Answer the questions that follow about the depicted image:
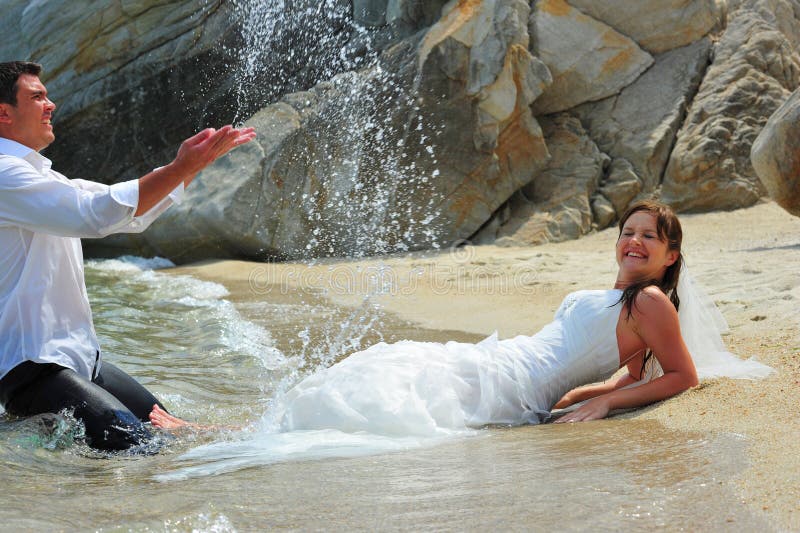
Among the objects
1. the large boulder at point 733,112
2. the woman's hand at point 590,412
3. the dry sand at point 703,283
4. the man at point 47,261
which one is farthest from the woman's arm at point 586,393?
the large boulder at point 733,112

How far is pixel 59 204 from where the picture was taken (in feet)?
10.3

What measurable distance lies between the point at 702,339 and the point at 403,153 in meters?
8.04

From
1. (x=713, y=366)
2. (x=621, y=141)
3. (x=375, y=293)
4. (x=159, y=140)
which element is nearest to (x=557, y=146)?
(x=621, y=141)

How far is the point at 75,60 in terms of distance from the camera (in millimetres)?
13422

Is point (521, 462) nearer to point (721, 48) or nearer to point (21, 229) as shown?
point (21, 229)

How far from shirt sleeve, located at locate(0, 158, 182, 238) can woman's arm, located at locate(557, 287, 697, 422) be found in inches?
73.9

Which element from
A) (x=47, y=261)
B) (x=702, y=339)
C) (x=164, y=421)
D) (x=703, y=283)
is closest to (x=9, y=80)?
(x=47, y=261)

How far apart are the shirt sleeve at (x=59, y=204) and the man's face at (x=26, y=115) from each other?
0.23m

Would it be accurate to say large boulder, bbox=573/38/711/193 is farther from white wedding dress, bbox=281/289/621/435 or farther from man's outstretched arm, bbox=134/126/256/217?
man's outstretched arm, bbox=134/126/256/217

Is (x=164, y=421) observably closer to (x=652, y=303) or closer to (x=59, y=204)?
(x=59, y=204)

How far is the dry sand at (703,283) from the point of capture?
2.73 m

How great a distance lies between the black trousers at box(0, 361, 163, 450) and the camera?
333cm

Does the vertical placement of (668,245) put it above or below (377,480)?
above

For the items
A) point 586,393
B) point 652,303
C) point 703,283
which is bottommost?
point 703,283
